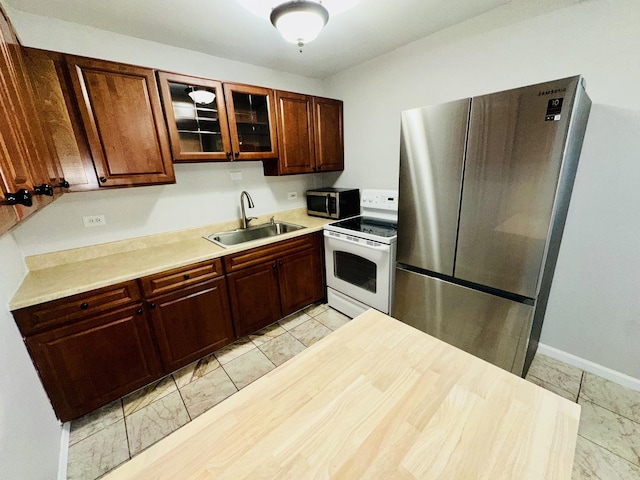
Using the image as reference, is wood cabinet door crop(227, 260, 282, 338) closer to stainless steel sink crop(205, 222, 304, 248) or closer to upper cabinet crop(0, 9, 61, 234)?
stainless steel sink crop(205, 222, 304, 248)

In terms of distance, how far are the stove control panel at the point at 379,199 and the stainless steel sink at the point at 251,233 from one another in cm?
77

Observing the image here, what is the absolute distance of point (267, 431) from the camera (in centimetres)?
63

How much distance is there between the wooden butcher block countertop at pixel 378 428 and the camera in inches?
21.7

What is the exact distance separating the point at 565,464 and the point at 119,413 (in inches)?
90.2

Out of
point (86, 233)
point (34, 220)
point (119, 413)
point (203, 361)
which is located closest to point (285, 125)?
point (86, 233)

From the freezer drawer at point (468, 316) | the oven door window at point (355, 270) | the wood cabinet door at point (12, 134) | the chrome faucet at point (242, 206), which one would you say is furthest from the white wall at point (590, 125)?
the wood cabinet door at point (12, 134)

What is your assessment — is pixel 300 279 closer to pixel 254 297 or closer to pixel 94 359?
pixel 254 297

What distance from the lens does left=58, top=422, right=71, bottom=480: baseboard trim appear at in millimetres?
1347

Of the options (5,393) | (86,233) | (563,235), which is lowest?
(5,393)

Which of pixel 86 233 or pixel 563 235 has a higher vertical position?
pixel 86 233

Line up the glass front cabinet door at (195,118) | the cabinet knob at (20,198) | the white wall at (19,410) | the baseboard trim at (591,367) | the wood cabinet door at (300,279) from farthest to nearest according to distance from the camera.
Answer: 1. the wood cabinet door at (300,279)
2. the glass front cabinet door at (195,118)
3. the baseboard trim at (591,367)
4. the white wall at (19,410)
5. the cabinet knob at (20,198)

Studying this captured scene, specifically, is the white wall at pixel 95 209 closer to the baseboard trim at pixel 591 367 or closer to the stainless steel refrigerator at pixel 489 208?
the stainless steel refrigerator at pixel 489 208

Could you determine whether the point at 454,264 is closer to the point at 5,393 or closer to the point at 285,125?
the point at 285,125

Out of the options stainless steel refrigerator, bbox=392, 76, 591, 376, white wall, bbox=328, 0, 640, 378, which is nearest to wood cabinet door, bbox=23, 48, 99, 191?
stainless steel refrigerator, bbox=392, 76, 591, 376
